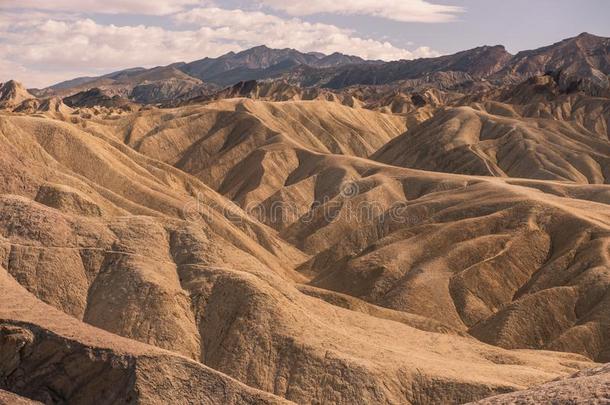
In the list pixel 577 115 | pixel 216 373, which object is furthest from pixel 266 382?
pixel 577 115

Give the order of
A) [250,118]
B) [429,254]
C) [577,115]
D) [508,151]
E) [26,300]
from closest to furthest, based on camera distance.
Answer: [26,300] → [429,254] → [508,151] → [250,118] → [577,115]

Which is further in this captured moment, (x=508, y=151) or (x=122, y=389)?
(x=508, y=151)

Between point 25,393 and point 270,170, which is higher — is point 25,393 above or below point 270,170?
above

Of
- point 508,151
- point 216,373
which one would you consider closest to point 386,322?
point 216,373

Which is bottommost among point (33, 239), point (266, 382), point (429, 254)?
point (429, 254)

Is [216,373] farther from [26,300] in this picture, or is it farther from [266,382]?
[26,300]

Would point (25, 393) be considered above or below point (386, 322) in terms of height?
above

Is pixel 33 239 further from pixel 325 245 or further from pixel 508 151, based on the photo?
pixel 508 151

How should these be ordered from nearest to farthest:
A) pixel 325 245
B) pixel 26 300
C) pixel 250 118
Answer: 1. pixel 26 300
2. pixel 325 245
3. pixel 250 118

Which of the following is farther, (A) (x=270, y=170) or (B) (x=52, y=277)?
(A) (x=270, y=170)

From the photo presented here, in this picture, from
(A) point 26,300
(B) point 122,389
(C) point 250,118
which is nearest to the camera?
(B) point 122,389
